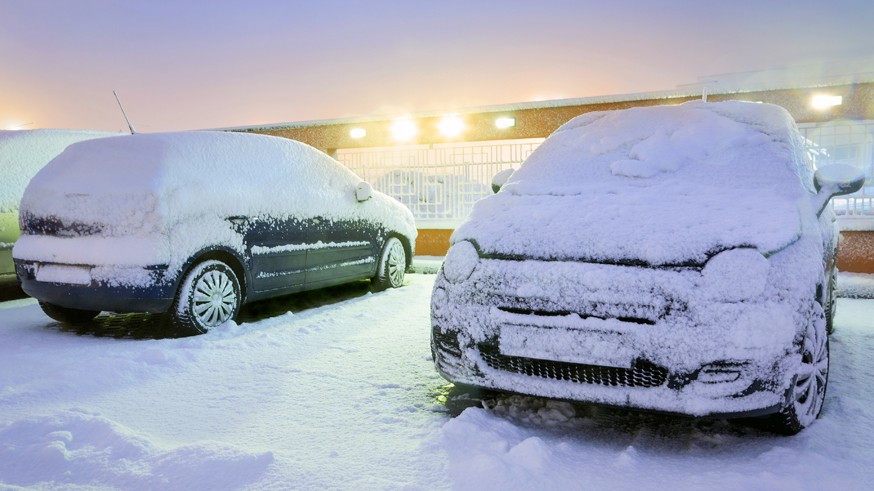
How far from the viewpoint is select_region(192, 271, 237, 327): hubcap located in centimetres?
448

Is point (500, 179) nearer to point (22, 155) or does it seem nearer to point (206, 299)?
point (206, 299)

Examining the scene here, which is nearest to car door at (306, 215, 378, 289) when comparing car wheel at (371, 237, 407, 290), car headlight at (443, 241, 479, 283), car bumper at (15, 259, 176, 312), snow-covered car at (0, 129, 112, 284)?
car wheel at (371, 237, 407, 290)

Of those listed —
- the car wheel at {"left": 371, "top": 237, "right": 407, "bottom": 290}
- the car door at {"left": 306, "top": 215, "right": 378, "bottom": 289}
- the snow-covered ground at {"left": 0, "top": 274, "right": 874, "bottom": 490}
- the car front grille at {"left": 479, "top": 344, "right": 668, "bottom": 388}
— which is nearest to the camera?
the snow-covered ground at {"left": 0, "top": 274, "right": 874, "bottom": 490}

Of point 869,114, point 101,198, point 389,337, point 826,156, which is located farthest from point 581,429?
point 869,114

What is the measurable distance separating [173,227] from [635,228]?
3.16m

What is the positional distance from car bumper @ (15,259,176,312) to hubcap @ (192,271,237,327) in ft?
0.79

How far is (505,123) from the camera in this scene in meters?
12.0

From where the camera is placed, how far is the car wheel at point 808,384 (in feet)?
7.89

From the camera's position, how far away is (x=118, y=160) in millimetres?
4520

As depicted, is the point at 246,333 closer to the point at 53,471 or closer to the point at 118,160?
the point at 118,160

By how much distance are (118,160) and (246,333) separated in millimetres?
1603

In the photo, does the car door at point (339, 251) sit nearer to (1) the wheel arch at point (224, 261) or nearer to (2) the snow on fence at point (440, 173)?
(1) the wheel arch at point (224, 261)

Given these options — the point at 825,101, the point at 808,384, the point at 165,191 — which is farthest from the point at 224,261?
the point at 825,101

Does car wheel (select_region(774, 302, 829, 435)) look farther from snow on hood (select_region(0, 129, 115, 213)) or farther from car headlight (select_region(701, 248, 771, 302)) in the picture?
snow on hood (select_region(0, 129, 115, 213))
